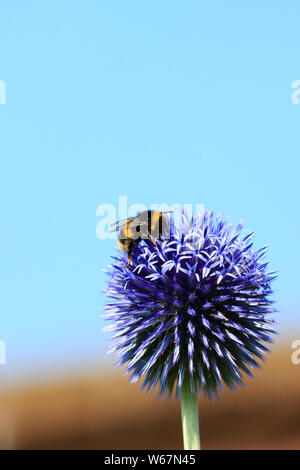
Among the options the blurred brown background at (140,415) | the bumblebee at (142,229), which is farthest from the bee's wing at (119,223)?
the blurred brown background at (140,415)

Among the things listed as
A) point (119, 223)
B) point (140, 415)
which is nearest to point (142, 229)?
point (119, 223)

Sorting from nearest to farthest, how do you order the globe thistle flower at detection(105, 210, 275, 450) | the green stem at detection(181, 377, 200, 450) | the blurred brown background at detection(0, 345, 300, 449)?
the green stem at detection(181, 377, 200, 450)
the globe thistle flower at detection(105, 210, 275, 450)
the blurred brown background at detection(0, 345, 300, 449)

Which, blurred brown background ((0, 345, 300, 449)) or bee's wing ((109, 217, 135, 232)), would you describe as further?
blurred brown background ((0, 345, 300, 449))

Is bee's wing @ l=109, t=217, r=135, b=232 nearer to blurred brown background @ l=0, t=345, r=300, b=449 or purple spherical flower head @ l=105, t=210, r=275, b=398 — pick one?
purple spherical flower head @ l=105, t=210, r=275, b=398

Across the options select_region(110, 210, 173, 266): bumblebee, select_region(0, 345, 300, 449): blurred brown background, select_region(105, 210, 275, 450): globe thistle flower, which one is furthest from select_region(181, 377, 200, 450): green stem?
select_region(0, 345, 300, 449): blurred brown background
